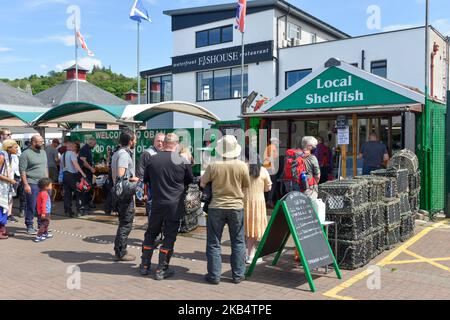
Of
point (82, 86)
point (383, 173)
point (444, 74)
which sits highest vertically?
point (82, 86)

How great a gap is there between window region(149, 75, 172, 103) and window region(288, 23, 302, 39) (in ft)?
27.6

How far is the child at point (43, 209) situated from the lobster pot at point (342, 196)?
15.5ft

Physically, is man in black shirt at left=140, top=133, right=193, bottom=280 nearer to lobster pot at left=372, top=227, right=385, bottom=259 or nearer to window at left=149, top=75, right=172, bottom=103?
lobster pot at left=372, top=227, right=385, bottom=259

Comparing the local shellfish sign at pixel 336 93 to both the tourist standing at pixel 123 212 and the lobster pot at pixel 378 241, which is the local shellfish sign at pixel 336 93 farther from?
the tourist standing at pixel 123 212

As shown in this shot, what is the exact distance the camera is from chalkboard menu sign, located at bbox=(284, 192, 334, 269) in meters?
5.47

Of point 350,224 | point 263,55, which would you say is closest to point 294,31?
point 263,55

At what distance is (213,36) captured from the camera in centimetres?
2567

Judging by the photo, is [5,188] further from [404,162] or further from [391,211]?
[404,162]

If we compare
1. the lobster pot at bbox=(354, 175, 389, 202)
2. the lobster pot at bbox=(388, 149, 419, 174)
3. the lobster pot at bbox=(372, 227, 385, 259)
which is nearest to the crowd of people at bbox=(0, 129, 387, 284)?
the lobster pot at bbox=(354, 175, 389, 202)
